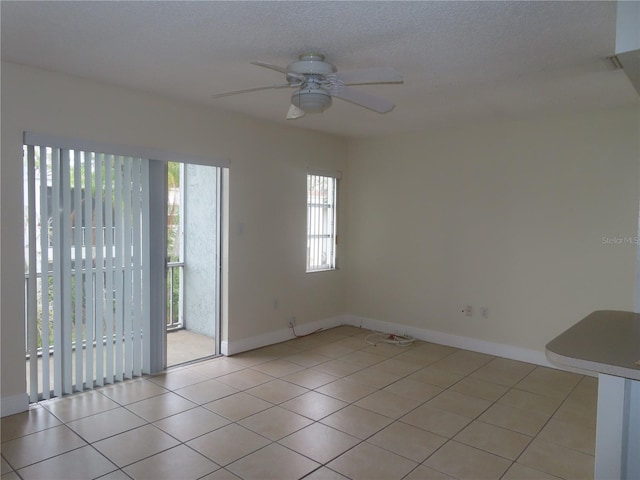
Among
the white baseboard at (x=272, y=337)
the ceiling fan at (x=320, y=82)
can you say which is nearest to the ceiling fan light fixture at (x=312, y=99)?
the ceiling fan at (x=320, y=82)

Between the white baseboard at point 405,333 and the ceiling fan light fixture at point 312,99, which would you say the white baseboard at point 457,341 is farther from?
the ceiling fan light fixture at point 312,99

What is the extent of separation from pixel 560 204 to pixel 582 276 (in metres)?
0.69

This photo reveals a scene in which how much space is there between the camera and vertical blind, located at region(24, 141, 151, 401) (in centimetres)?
325

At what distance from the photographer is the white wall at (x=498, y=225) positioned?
3994 mm

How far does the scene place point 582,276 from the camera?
4133 millimetres

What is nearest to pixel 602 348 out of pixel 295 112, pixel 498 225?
pixel 295 112

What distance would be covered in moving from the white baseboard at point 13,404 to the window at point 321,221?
310 cm

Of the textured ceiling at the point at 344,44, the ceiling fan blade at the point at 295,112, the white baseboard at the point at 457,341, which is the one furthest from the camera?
the white baseboard at the point at 457,341

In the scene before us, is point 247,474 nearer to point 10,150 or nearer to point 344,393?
point 344,393

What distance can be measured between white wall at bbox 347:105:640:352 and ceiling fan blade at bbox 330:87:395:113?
2.23m

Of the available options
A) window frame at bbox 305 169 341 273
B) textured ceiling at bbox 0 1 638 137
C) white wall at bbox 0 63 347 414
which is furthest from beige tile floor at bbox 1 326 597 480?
textured ceiling at bbox 0 1 638 137

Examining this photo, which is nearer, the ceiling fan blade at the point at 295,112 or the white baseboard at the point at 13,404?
the ceiling fan blade at the point at 295,112

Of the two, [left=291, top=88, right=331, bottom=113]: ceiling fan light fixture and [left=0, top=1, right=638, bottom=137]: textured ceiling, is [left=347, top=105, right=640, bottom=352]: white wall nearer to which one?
[left=0, top=1, right=638, bottom=137]: textured ceiling

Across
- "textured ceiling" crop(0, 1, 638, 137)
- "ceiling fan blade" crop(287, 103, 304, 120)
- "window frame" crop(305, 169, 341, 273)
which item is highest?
"textured ceiling" crop(0, 1, 638, 137)
